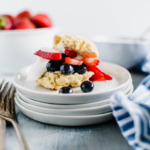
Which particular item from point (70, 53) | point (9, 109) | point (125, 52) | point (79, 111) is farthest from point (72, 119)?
point (125, 52)

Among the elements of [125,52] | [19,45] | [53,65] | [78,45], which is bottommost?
[19,45]

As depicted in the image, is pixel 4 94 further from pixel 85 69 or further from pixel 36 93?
pixel 85 69

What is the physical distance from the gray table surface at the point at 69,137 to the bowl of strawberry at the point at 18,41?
1201 mm

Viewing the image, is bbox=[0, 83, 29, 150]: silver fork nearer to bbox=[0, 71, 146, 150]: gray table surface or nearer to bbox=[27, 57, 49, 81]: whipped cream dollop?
bbox=[0, 71, 146, 150]: gray table surface

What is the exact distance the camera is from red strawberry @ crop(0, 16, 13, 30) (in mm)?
2133

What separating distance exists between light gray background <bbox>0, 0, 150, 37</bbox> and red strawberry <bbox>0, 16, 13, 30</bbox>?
1.46 meters

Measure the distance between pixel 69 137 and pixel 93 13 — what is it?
2.97m

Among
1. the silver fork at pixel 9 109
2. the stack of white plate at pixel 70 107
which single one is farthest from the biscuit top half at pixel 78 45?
the silver fork at pixel 9 109

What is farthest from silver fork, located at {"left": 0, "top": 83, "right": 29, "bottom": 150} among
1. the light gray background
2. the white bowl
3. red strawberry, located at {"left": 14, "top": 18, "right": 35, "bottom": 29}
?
the light gray background

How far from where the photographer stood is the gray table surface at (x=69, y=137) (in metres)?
0.91

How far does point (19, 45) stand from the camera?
6.93 ft

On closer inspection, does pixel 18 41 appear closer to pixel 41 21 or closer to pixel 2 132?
pixel 41 21

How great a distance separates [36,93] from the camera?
3.45 feet

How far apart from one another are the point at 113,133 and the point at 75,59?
0.63 m
